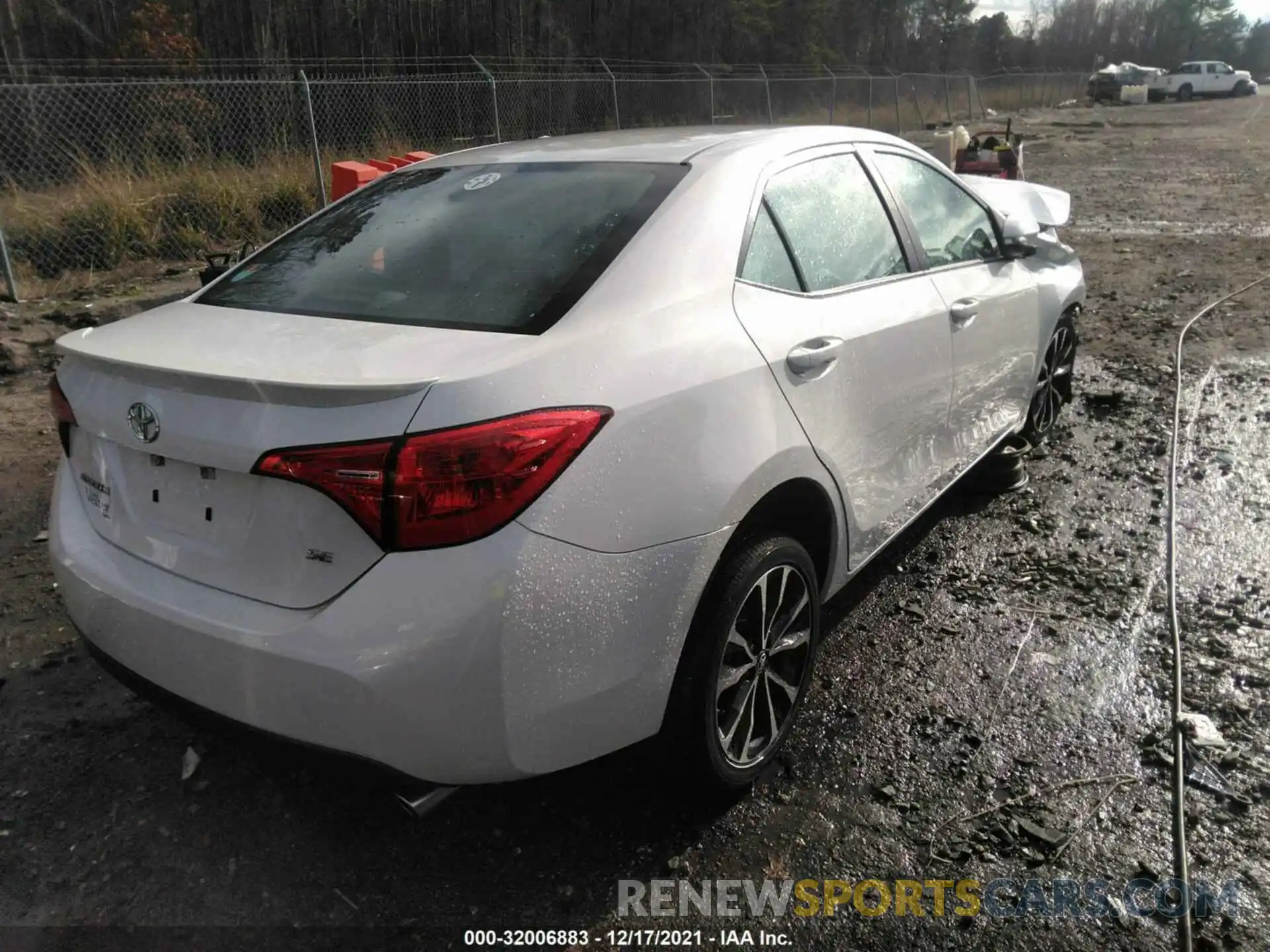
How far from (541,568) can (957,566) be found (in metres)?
2.59

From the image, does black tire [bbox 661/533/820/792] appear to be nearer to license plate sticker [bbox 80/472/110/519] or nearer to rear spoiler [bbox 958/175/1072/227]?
license plate sticker [bbox 80/472/110/519]

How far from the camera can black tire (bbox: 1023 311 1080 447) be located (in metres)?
4.82

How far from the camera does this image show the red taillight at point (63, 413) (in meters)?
2.39

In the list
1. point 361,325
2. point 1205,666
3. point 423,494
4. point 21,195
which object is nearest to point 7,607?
point 361,325

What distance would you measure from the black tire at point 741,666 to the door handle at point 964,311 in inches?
49.1

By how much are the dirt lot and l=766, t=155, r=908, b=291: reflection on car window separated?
4.27ft

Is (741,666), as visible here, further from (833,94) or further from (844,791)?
(833,94)

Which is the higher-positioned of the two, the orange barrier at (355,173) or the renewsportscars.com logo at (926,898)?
the orange barrier at (355,173)

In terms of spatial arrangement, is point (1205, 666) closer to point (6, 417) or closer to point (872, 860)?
point (872, 860)

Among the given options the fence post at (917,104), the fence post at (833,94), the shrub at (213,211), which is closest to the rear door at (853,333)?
the shrub at (213,211)

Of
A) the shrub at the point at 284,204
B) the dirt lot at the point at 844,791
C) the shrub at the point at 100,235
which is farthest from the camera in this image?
the shrub at the point at 284,204

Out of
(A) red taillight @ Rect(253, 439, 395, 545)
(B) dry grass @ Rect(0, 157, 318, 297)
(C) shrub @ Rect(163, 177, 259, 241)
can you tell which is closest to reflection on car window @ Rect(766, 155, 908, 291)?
(A) red taillight @ Rect(253, 439, 395, 545)

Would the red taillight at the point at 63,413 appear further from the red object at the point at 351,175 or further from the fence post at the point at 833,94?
the fence post at the point at 833,94

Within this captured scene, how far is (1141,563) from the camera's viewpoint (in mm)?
3902
